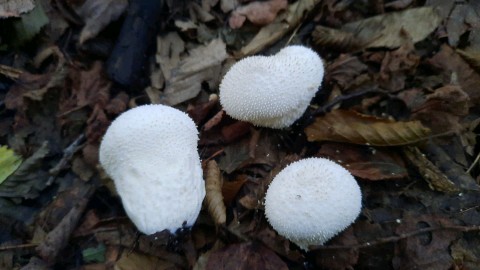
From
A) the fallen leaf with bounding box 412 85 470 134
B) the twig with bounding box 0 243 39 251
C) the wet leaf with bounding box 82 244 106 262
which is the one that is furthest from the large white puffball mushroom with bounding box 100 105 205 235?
the fallen leaf with bounding box 412 85 470 134

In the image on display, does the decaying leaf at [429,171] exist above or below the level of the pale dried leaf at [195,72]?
below

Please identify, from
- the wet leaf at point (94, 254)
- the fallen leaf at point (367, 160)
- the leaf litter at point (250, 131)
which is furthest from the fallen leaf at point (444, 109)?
the wet leaf at point (94, 254)

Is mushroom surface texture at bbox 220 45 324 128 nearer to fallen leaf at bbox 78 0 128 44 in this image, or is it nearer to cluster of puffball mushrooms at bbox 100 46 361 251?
cluster of puffball mushrooms at bbox 100 46 361 251

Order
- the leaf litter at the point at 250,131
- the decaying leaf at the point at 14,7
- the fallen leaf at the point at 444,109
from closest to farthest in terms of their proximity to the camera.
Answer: the leaf litter at the point at 250,131 < the fallen leaf at the point at 444,109 < the decaying leaf at the point at 14,7

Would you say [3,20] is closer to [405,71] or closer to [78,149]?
[78,149]

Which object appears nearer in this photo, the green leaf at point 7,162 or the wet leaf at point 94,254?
the wet leaf at point 94,254

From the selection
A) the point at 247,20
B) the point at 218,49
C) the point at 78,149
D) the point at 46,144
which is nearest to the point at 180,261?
the point at 78,149

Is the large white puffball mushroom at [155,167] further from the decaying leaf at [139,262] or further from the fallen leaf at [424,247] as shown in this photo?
the fallen leaf at [424,247]
